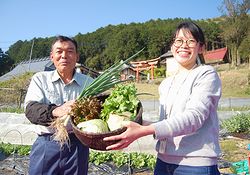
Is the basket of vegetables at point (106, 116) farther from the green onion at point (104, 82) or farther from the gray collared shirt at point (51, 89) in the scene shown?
the gray collared shirt at point (51, 89)

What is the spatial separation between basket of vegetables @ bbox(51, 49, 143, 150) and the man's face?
46cm

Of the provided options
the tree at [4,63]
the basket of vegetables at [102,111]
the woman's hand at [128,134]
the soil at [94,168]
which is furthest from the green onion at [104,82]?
the tree at [4,63]

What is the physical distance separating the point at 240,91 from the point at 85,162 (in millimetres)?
24115

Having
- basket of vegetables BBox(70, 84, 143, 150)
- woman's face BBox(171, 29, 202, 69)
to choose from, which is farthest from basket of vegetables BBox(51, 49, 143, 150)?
woman's face BBox(171, 29, 202, 69)

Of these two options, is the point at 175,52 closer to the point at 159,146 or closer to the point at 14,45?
the point at 159,146

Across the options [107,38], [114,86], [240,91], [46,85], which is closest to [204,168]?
[114,86]

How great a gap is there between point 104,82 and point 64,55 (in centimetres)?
50

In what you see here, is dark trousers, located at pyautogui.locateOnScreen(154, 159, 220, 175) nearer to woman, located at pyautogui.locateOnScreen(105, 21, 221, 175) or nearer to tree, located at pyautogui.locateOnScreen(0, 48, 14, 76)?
woman, located at pyautogui.locateOnScreen(105, 21, 221, 175)

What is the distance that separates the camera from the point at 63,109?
6.15ft

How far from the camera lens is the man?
89.8 inches

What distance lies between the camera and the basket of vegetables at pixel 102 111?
1545mm

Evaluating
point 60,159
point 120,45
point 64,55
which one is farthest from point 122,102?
point 120,45

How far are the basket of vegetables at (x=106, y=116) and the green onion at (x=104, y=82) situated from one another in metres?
0.09

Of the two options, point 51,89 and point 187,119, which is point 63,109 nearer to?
point 51,89
